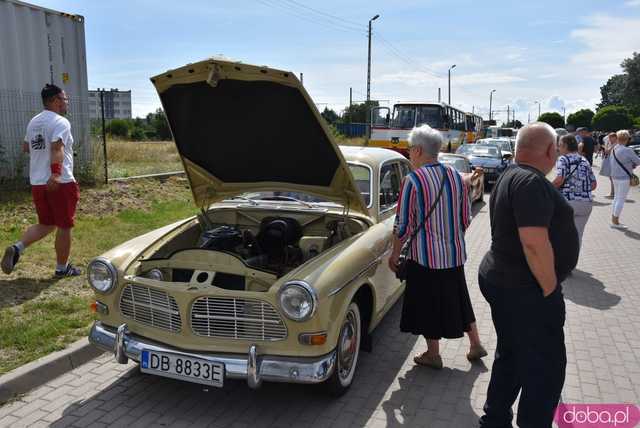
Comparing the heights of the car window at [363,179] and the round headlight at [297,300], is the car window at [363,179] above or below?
above

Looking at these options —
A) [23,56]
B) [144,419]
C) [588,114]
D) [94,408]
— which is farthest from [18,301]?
[588,114]

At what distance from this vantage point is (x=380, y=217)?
4844 mm

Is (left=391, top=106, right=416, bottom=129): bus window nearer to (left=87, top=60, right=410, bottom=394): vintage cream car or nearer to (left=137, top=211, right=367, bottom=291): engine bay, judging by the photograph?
(left=87, top=60, right=410, bottom=394): vintage cream car

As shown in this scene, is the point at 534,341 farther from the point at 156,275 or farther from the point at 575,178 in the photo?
the point at 575,178

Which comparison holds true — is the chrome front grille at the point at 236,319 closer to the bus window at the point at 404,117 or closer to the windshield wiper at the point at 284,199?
the windshield wiper at the point at 284,199

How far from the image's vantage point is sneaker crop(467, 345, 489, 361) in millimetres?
4332

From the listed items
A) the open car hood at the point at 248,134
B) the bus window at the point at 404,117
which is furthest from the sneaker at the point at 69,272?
the bus window at the point at 404,117

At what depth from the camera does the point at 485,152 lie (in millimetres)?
17984

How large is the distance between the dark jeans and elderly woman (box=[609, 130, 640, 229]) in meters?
8.79

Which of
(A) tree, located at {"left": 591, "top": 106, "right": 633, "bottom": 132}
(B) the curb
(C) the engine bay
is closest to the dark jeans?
(C) the engine bay

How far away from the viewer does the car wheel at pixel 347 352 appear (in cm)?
358

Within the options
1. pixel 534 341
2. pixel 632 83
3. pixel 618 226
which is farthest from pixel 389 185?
pixel 632 83

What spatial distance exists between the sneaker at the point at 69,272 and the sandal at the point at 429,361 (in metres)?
3.90

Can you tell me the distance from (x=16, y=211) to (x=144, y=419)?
241 inches
